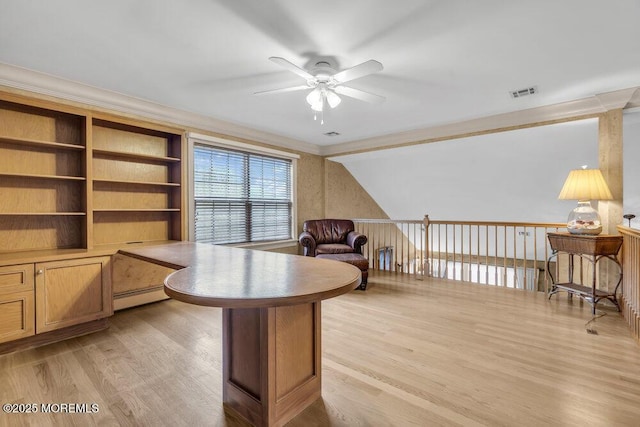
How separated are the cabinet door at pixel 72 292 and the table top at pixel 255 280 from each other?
107cm

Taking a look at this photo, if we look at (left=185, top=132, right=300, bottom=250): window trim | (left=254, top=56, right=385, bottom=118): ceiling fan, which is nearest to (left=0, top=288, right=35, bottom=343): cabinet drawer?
(left=185, top=132, right=300, bottom=250): window trim

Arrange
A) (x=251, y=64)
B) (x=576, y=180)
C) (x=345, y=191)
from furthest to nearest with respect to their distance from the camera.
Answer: (x=345, y=191)
(x=576, y=180)
(x=251, y=64)

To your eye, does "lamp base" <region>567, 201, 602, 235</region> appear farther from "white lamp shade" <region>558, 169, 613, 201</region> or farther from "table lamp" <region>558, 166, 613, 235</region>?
"white lamp shade" <region>558, 169, 613, 201</region>

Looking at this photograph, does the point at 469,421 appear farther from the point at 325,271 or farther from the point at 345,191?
the point at 345,191

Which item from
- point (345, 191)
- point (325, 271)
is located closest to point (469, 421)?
point (325, 271)

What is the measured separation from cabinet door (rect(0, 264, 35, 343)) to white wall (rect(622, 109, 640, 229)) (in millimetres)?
6088

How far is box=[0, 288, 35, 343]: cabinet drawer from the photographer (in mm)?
2281

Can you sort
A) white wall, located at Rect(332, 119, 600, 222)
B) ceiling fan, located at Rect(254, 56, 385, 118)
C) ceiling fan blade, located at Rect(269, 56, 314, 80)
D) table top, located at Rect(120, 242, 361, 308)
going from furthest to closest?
white wall, located at Rect(332, 119, 600, 222)
ceiling fan, located at Rect(254, 56, 385, 118)
ceiling fan blade, located at Rect(269, 56, 314, 80)
table top, located at Rect(120, 242, 361, 308)

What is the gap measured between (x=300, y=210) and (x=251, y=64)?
3.18 meters

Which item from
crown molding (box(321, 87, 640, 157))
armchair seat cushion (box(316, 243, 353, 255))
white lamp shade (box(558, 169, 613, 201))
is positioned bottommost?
armchair seat cushion (box(316, 243, 353, 255))

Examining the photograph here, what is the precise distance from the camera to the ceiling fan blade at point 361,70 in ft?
6.74

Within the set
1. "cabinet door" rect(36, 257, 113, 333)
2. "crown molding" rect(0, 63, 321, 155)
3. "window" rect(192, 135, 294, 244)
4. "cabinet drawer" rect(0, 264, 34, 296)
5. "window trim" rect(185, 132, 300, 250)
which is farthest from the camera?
"window" rect(192, 135, 294, 244)

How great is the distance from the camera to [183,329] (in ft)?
9.13

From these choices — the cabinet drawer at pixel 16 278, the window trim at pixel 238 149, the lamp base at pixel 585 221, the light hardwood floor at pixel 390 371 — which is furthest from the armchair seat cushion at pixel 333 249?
the cabinet drawer at pixel 16 278
